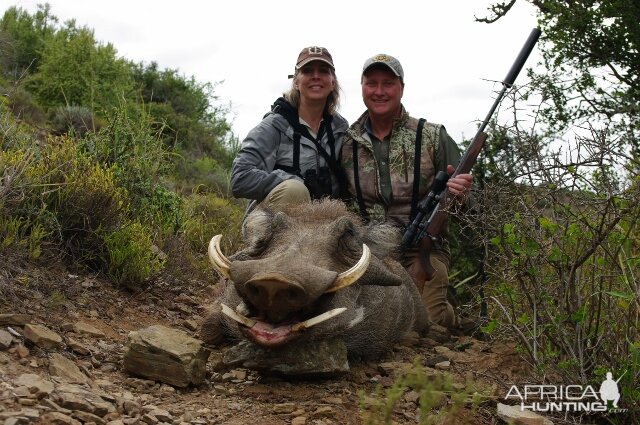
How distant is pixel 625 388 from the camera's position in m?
3.61

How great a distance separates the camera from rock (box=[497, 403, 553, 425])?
3402 millimetres

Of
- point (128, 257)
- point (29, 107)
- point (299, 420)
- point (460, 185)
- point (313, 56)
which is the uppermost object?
point (313, 56)

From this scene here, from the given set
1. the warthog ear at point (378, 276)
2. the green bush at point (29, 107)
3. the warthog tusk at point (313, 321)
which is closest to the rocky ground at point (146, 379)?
the warthog tusk at point (313, 321)

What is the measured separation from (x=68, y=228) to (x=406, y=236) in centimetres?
229

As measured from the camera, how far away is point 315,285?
11.9ft

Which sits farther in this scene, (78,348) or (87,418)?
(78,348)

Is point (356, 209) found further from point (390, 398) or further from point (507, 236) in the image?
point (390, 398)

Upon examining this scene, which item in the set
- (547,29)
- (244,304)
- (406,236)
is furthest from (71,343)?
(547,29)

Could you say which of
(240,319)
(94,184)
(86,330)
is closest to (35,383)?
(240,319)

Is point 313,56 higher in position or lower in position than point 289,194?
higher

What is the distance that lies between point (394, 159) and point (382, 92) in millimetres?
521

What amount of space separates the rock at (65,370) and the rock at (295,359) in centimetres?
75

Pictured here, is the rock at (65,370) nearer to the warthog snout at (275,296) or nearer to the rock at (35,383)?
the rock at (35,383)

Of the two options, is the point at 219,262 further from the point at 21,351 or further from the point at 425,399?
the point at 425,399
